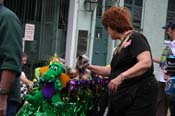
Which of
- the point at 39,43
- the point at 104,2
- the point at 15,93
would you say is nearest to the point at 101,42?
the point at 104,2

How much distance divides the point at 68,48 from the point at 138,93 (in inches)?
370

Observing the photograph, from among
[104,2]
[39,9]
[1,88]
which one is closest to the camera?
[1,88]

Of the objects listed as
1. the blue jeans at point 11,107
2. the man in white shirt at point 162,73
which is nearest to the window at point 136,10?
the man in white shirt at point 162,73

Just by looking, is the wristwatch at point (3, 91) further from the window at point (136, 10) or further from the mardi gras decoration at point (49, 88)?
the window at point (136, 10)

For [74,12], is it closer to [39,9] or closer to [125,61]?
[39,9]

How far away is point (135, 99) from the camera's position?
14.5ft

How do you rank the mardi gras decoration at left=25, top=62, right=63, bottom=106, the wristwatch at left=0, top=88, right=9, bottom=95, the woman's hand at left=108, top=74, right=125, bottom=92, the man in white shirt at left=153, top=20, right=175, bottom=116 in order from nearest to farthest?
the wristwatch at left=0, top=88, right=9, bottom=95 → the woman's hand at left=108, top=74, right=125, bottom=92 → the mardi gras decoration at left=25, top=62, right=63, bottom=106 → the man in white shirt at left=153, top=20, right=175, bottom=116

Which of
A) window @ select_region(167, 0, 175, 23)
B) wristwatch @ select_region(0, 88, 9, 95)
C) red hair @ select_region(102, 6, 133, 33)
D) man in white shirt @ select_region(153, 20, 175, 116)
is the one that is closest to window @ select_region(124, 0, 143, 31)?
window @ select_region(167, 0, 175, 23)

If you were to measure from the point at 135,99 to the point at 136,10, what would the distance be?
38.7 feet

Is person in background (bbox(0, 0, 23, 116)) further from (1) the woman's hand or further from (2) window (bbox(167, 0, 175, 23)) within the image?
(2) window (bbox(167, 0, 175, 23))

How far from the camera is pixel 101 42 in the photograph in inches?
585

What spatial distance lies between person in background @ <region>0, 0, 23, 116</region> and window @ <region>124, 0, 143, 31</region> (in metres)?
12.5

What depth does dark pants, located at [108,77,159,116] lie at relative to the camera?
14.4 feet

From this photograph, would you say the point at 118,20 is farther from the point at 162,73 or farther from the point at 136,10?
the point at 136,10
